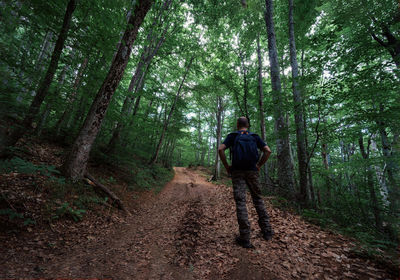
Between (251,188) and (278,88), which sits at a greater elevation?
(278,88)

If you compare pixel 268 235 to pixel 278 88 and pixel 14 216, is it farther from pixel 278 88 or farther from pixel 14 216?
pixel 278 88

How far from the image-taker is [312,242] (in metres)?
3.38

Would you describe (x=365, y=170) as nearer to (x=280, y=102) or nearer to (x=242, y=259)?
(x=280, y=102)

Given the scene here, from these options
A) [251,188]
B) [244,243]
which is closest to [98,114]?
[251,188]

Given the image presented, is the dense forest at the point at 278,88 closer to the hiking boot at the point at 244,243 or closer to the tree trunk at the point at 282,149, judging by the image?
the tree trunk at the point at 282,149

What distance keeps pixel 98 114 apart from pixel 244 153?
17.5ft

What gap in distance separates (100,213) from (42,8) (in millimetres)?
6279

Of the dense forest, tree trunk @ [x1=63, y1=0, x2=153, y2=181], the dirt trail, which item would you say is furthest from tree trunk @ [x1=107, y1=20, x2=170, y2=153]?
the dirt trail

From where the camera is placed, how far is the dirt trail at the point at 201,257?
2400mm

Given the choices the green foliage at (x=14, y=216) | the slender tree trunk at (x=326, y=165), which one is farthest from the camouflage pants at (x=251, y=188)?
the slender tree trunk at (x=326, y=165)

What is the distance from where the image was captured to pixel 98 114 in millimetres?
5598

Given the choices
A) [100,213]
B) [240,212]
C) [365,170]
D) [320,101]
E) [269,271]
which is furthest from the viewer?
[365,170]

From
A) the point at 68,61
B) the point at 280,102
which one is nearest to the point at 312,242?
the point at 280,102

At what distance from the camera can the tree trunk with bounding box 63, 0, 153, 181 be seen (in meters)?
5.27
